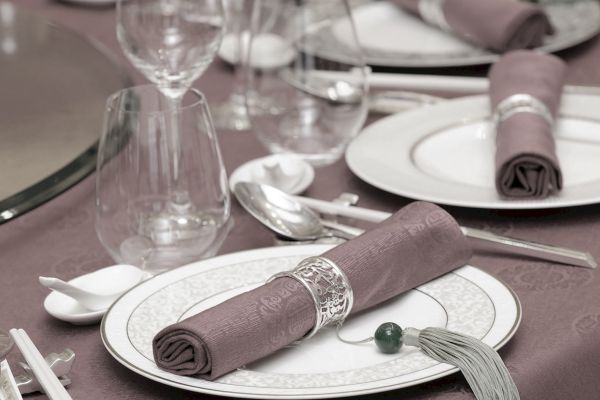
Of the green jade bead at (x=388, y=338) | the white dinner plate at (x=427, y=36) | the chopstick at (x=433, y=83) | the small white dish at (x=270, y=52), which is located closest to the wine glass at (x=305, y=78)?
the small white dish at (x=270, y=52)

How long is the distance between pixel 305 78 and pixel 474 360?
23.7 inches

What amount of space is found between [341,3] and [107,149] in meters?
0.44

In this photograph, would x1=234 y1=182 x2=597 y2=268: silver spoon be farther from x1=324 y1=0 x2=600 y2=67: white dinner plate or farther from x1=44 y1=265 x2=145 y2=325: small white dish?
x1=324 y1=0 x2=600 y2=67: white dinner plate

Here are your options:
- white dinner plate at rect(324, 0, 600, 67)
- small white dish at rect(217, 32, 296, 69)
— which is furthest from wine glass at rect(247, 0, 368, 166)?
white dinner plate at rect(324, 0, 600, 67)

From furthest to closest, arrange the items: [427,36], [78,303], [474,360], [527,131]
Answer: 1. [427,36]
2. [527,131]
3. [78,303]
4. [474,360]

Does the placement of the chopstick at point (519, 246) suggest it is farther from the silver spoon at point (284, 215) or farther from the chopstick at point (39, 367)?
the chopstick at point (39, 367)

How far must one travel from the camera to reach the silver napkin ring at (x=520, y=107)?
1.15 metres

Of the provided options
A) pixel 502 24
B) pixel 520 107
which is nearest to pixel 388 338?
pixel 520 107

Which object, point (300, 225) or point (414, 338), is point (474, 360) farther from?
point (300, 225)

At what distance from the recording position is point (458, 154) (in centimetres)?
117

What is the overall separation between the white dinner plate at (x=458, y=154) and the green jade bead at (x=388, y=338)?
0.27 meters

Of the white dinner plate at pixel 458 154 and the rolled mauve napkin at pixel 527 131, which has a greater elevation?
the rolled mauve napkin at pixel 527 131

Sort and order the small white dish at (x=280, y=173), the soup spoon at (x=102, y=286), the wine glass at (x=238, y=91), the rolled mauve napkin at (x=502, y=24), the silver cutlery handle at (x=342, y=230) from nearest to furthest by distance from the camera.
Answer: the soup spoon at (x=102, y=286) → the silver cutlery handle at (x=342, y=230) → the small white dish at (x=280, y=173) → the wine glass at (x=238, y=91) → the rolled mauve napkin at (x=502, y=24)

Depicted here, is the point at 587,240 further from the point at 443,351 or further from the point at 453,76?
the point at 453,76
